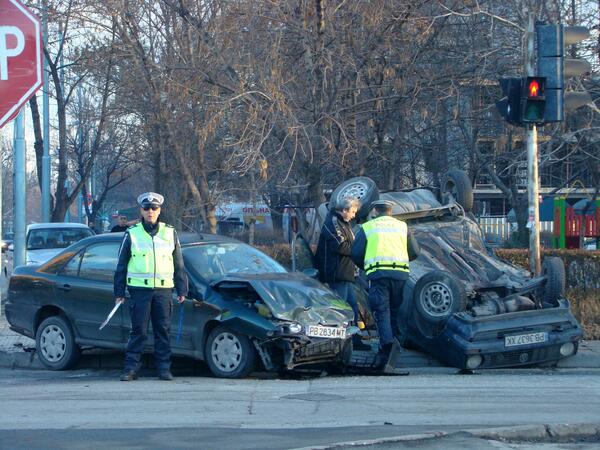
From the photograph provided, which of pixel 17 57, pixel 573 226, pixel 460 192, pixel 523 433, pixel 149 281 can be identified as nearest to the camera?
pixel 523 433

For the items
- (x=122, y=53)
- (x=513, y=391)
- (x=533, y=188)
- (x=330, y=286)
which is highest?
(x=122, y=53)

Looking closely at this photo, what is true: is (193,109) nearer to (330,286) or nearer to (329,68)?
(329,68)

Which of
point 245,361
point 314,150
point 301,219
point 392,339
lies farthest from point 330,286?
point 301,219

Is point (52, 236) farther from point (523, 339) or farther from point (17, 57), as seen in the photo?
point (523, 339)

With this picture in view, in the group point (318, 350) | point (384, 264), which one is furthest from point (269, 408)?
point (384, 264)

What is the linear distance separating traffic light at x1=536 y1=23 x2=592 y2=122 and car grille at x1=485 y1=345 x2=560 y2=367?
306cm

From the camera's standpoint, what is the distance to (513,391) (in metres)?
8.58

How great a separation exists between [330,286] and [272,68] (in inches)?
175

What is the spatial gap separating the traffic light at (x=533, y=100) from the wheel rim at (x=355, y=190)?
217cm

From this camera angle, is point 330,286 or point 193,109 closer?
point 330,286

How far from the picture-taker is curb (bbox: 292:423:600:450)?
6383 mm

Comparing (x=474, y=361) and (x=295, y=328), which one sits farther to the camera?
(x=474, y=361)

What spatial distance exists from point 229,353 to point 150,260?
4.06 feet

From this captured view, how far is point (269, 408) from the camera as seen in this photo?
769cm
